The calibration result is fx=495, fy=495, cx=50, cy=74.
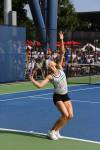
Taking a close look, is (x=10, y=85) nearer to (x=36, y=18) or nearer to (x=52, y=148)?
(x=36, y=18)

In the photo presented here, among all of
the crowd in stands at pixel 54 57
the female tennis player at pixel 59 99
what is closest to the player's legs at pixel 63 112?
the female tennis player at pixel 59 99

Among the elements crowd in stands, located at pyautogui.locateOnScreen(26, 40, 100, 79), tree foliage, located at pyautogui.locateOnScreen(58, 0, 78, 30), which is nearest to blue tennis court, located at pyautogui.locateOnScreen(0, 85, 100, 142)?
crowd in stands, located at pyautogui.locateOnScreen(26, 40, 100, 79)

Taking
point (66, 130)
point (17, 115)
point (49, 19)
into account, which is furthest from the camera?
point (49, 19)

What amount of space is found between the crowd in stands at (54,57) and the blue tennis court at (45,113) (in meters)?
4.23

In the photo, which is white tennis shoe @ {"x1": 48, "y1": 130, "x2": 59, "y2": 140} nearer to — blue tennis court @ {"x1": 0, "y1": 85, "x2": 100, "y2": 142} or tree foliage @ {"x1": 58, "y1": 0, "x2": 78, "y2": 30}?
blue tennis court @ {"x1": 0, "y1": 85, "x2": 100, "y2": 142}

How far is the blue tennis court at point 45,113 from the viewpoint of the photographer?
10.8 meters

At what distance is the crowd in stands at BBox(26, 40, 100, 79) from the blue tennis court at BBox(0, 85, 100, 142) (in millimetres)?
4229

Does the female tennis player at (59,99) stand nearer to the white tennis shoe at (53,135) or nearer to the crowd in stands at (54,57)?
the white tennis shoe at (53,135)

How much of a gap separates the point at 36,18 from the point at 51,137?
733 inches

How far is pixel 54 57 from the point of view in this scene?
73.7ft

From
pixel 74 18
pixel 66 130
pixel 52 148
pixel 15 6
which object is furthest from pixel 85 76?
pixel 74 18

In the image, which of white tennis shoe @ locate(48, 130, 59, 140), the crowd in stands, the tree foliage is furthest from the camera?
the tree foliage

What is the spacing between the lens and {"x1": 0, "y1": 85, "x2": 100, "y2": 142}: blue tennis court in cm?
1081

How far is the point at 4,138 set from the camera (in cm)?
977
